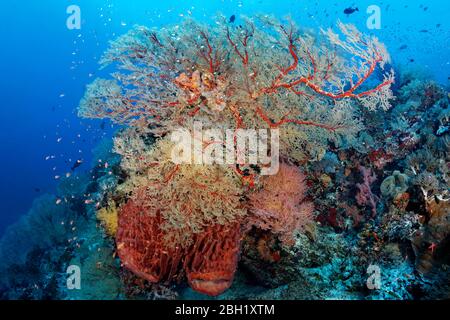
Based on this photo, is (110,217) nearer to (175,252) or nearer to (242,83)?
(175,252)

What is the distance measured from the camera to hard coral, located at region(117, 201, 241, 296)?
459 centimetres

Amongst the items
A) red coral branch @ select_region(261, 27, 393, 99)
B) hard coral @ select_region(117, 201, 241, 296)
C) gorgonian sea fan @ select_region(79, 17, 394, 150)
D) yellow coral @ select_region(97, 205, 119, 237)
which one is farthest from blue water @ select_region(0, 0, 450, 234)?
red coral branch @ select_region(261, 27, 393, 99)

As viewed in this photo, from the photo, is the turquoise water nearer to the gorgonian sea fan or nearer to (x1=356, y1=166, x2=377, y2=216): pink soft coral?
the gorgonian sea fan

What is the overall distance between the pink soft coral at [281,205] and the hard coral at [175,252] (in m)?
0.47

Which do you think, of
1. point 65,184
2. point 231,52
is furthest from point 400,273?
point 65,184

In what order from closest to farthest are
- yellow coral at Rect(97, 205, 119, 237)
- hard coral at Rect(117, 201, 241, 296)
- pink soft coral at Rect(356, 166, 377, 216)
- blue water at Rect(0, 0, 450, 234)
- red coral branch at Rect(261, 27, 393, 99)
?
hard coral at Rect(117, 201, 241, 296), red coral branch at Rect(261, 27, 393, 99), yellow coral at Rect(97, 205, 119, 237), pink soft coral at Rect(356, 166, 377, 216), blue water at Rect(0, 0, 450, 234)

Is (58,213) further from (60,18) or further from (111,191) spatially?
(60,18)

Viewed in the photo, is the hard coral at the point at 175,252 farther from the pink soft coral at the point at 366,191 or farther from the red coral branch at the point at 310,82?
Answer: the pink soft coral at the point at 366,191

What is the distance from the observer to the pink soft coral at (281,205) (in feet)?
15.8

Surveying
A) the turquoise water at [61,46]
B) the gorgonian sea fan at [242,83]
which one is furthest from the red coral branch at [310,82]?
the turquoise water at [61,46]

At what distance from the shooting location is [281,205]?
4.82m

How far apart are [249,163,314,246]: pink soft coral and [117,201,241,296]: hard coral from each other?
0.47 m

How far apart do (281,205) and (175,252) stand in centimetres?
192

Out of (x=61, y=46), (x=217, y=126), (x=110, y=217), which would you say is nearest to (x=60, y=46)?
(x=61, y=46)
